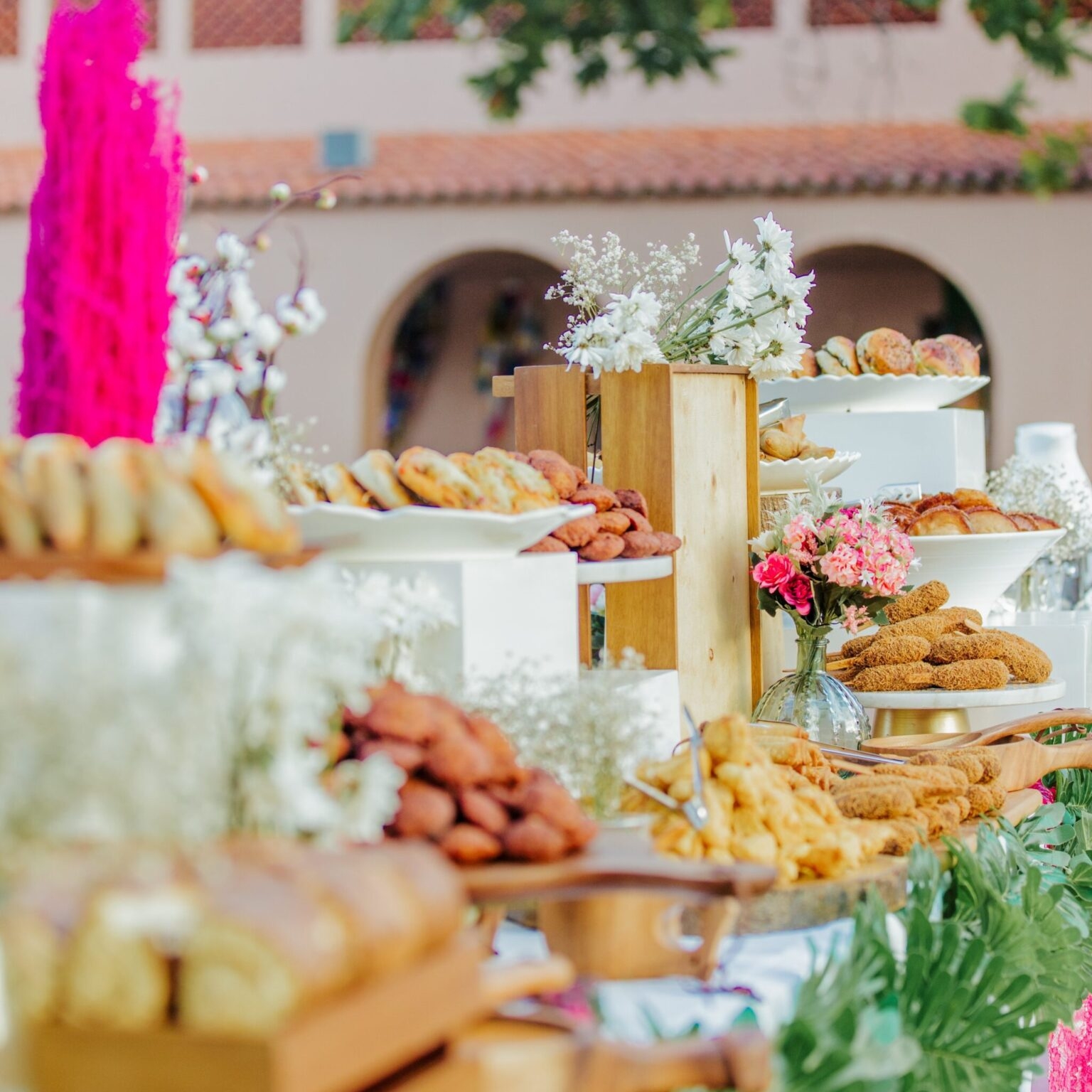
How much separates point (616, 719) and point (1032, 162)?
28.0ft

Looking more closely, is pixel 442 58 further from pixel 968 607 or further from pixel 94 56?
pixel 94 56

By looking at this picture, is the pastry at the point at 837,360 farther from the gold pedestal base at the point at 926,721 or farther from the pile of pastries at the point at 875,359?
the gold pedestal base at the point at 926,721

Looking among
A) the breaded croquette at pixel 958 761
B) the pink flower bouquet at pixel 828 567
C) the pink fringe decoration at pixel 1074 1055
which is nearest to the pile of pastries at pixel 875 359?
the pink flower bouquet at pixel 828 567

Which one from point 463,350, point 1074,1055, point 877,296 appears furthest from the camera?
point 463,350

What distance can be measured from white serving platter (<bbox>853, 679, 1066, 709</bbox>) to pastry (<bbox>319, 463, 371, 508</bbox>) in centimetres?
118

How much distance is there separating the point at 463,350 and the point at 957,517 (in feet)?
28.1

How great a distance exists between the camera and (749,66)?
A: 32.9 ft

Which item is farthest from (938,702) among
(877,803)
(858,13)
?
(858,13)

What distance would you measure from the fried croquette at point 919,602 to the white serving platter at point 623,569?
2.94 ft

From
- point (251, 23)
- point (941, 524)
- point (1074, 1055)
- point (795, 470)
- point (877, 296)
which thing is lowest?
point (1074, 1055)

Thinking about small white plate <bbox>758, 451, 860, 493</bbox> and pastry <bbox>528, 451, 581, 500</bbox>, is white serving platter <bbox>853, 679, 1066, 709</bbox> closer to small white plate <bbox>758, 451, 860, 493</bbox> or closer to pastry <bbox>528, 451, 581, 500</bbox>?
small white plate <bbox>758, 451, 860, 493</bbox>

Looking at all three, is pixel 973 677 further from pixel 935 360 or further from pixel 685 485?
pixel 935 360

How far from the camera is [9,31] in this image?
35.1 ft

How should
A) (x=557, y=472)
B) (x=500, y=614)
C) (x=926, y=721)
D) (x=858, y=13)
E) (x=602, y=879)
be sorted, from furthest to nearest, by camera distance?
(x=858, y=13) < (x=926, y=721) < (x=557, y=472) < (x=500, y=614) < (x=602, y=879)
